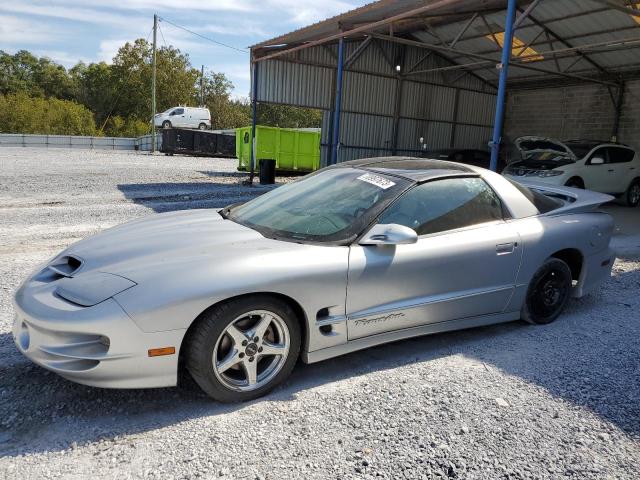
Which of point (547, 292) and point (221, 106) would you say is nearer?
point (547, 292)

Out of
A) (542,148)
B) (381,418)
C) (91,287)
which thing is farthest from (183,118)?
(381,418)

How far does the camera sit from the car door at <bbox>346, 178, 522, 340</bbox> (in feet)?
10.5

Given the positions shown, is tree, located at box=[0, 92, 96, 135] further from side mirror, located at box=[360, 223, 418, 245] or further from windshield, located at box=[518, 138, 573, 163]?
side mirror, located at box=[360, 223, 418, 245]

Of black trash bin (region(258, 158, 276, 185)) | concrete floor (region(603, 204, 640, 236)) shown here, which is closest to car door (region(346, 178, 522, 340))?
concrete floor (region(603, 204, 640, 236))

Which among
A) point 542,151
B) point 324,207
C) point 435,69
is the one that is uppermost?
point 435,69

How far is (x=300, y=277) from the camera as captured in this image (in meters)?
2.91

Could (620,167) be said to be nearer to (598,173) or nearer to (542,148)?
(598,173)

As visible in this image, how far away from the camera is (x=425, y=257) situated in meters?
3.41

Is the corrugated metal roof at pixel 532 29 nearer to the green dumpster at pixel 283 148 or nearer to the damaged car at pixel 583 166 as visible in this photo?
the damaged car at pixel 583 166

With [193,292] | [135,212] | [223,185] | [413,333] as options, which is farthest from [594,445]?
[223,185]

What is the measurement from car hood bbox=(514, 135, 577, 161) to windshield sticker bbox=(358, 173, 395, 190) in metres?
10.0

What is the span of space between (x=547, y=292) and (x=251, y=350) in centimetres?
267

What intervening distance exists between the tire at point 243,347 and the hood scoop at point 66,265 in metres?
0.87

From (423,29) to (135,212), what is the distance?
11093mm
